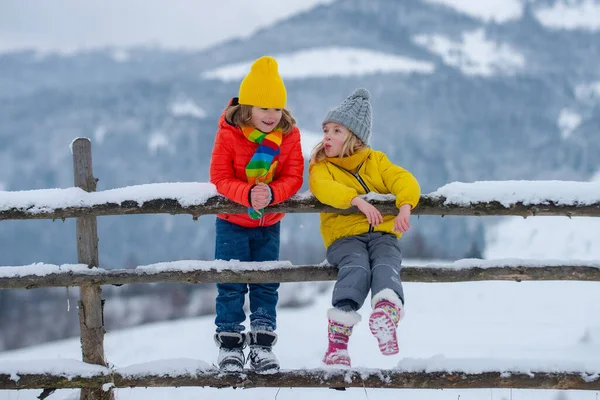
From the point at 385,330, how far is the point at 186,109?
175 metres

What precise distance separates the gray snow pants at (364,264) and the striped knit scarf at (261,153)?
578mm

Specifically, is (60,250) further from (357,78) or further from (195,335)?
(195,335)

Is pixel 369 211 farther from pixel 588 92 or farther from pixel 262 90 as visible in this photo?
pixel 588 92

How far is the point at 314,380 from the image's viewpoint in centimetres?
338

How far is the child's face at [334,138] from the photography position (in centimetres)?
353

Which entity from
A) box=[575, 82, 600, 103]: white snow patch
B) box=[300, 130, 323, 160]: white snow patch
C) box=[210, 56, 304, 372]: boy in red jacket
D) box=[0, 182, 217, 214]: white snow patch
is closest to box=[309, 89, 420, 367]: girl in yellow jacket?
box=[210, 56, 304, 372]: boy in red jacket

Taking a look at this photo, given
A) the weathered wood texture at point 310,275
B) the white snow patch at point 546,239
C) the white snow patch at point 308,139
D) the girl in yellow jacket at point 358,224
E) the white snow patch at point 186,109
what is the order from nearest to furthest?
1. the girl in yellow jacket at point 358,224
2. the weathered wood texture at point 310,275
3. the white snow patch at point 546,239
4. the white snow patch at point 308,139
5. the white snow patch at point 186,109

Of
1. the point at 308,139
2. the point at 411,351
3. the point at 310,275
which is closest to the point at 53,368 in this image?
the point at 310,275

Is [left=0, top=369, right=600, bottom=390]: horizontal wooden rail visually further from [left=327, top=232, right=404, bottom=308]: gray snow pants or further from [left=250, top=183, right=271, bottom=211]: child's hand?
[left=250, top=183, right=271, bottom=211]: child's hand

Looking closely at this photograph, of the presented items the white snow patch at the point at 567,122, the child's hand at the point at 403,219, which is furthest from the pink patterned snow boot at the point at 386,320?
the white snow patch at the point at 567,122

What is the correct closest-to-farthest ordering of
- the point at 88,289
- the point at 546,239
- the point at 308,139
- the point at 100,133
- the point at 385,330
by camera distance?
the point at 385,330
the point at 88,289
the point at 546,239
the point at 308,139
the point at 100,133

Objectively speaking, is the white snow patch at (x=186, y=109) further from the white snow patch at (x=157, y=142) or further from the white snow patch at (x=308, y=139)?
the white snow patch at (x=308, y=139)

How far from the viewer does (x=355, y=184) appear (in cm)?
351

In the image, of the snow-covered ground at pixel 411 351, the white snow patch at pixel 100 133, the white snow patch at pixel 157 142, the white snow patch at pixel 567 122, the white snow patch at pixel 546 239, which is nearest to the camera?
the snow-covered ground at pixel 411 351
